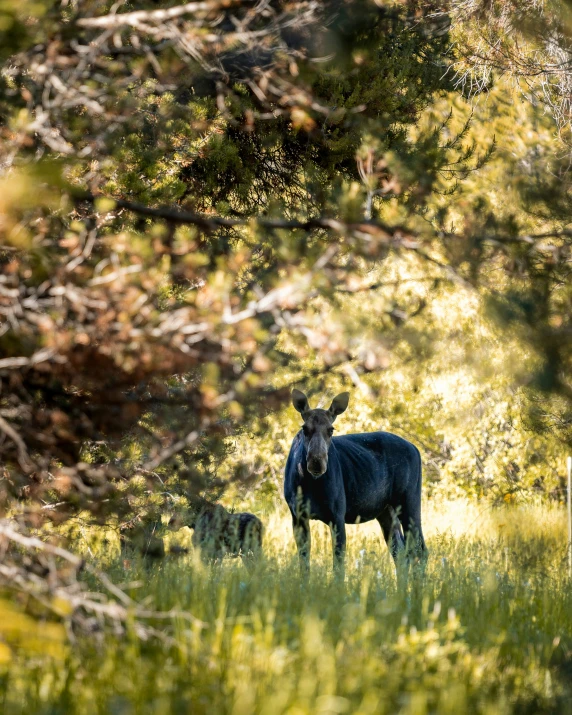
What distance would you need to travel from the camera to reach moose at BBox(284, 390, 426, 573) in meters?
8.22

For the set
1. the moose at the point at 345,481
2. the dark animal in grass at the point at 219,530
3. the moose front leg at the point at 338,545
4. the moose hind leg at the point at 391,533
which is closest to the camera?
the dark animal in grass at the point at 219,530

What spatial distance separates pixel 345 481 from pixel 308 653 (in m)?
5.35

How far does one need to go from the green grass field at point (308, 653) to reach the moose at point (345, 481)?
1141mm

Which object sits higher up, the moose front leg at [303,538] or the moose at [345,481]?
the moose at [345,481]

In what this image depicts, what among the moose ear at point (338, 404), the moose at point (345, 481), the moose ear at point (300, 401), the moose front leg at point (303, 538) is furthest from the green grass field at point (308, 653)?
the moose ear at point (338, 404)

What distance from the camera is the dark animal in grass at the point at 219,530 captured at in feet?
22.7

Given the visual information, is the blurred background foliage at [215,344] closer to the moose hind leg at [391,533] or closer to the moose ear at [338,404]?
the moose ear at [338,404]

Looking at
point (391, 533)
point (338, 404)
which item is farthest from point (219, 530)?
point (391, 533)

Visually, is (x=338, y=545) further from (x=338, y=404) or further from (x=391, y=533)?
(x=391, y=533)

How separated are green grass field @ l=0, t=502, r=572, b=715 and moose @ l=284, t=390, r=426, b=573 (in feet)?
3.74

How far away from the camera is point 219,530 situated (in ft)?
24.5

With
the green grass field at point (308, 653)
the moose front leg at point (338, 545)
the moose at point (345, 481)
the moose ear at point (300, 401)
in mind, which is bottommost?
the green grass field at point (308, 653)

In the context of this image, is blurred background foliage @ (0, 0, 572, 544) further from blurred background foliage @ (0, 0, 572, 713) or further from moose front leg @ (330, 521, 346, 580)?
moose front leg @ (330, 521, 346, 580)

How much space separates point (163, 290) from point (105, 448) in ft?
4.85
